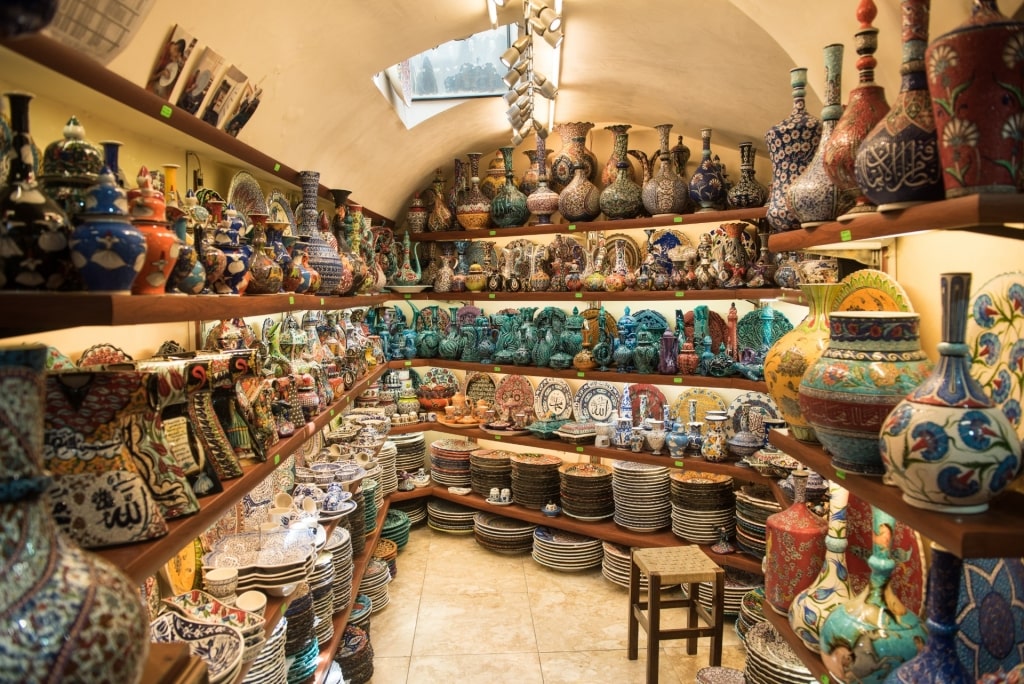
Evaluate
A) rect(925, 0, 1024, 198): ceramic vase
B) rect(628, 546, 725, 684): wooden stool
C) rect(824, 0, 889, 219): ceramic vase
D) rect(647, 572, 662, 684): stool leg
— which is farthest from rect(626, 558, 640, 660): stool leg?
rect(925, 0, 1024, 198): ceramic vase

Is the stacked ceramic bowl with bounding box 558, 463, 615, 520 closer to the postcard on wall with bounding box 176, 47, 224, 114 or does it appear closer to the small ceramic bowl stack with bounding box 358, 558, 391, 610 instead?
the small ceramic bowl stack with bounding box 358, 558, 391, 610

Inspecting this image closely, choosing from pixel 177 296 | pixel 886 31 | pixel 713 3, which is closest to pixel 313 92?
pixel 713 3

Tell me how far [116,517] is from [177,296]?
0.41 meters

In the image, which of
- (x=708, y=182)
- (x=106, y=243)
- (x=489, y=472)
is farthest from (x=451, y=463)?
(x=106, y=243)

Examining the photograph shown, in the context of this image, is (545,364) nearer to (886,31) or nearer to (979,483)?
(886,31)

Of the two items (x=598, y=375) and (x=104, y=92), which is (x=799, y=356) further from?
(x=598, y=375)

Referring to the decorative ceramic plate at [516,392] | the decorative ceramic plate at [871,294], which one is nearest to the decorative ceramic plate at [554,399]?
the decorative ceramic plate at [516,392]

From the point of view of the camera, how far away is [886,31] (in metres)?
1.70

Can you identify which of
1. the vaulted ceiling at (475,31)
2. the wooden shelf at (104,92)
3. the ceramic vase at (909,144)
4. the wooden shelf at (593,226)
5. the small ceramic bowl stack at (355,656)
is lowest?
the small ceramic bowl stack at (355,656)

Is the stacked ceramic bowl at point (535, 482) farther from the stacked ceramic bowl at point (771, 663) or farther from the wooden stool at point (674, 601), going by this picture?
the stacked ceramic bowl at point (771, 663)

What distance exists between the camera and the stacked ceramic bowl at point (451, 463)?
16.9 feet

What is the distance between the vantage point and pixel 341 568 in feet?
10.4

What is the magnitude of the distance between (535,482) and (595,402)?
2.37 feet

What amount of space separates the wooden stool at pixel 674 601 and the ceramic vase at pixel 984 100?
2.53m
